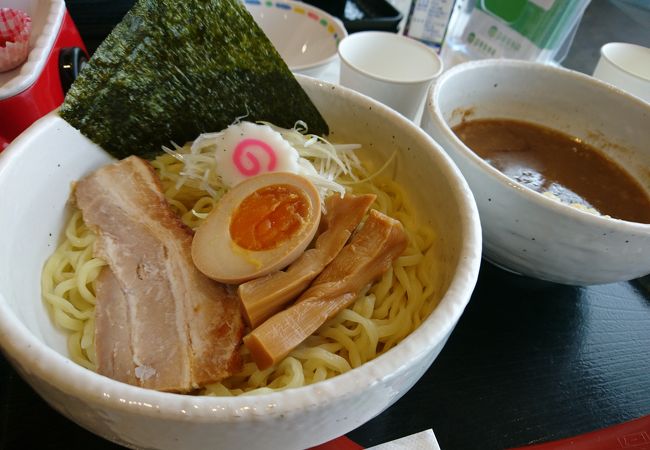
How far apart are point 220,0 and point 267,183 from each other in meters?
0.57

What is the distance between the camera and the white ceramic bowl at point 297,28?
2.62m

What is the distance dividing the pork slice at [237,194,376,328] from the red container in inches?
43.7

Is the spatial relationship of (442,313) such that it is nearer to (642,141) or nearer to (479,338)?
(479,338)

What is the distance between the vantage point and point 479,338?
1.43 metres

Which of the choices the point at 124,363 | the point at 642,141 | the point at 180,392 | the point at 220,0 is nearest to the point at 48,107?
the point at 220,0

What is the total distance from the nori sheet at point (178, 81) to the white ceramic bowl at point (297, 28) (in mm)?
1127

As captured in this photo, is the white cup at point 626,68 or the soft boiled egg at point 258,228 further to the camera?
the white cup at point 626,68

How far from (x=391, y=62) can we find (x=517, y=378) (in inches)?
65.1

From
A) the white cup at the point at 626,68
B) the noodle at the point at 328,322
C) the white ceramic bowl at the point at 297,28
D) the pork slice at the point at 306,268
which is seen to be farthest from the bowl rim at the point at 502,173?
the white ceramic bowl at the point at 297,28

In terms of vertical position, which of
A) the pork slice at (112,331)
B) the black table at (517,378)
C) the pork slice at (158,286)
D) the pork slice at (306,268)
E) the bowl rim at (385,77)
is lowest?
the black table at (517,378)

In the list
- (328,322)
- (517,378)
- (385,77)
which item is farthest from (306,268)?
(385,77)

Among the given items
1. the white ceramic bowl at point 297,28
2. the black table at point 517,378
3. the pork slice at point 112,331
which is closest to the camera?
the pork slice at point 112,331

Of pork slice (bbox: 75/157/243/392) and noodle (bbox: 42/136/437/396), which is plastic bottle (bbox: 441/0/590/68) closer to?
noodle (bbox: 42/136/437/396)

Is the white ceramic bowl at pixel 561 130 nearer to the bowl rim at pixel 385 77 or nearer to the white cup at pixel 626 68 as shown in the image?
the bowl rim at pixel 385 77
